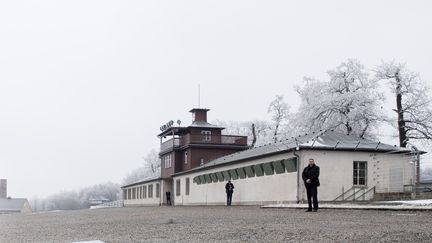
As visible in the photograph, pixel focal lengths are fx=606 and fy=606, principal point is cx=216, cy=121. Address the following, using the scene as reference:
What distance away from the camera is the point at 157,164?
92.4 meters

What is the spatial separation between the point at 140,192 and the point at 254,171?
38433mm

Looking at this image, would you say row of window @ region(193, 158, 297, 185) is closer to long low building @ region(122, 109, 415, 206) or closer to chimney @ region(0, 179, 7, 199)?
long low building @ region(122, 109, 415, 206)

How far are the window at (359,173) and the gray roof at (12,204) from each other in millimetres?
99232

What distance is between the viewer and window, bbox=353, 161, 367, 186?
30.4 metres

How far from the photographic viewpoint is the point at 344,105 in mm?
49500

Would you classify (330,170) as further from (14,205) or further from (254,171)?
(14,205)

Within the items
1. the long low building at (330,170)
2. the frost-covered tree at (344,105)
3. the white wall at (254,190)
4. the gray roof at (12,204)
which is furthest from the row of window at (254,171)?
the gray roof at (12,204)

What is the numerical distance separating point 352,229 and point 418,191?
746 inches

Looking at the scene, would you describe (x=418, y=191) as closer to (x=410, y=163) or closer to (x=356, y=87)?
(x=410, y=163)

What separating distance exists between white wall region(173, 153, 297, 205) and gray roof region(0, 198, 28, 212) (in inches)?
3139

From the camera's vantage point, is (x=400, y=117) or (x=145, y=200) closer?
(x=400, y=117)

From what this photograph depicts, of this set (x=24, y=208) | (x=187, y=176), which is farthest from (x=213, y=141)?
(x=24, y=208)

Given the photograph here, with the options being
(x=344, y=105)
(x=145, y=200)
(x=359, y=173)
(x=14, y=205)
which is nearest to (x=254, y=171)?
(x=359, y=173)

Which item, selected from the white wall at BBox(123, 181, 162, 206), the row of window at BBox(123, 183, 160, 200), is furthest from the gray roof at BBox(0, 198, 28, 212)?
the white wall at BBox(123, 181, 162, 206)
